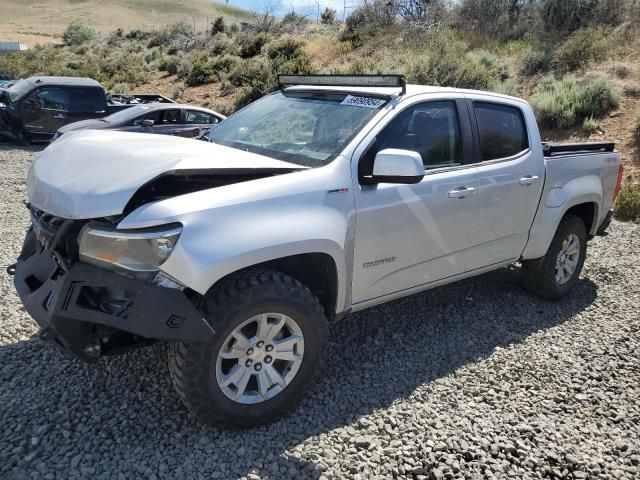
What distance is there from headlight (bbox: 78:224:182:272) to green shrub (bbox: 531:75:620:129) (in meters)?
11.6

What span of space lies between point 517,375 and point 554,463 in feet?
3.00

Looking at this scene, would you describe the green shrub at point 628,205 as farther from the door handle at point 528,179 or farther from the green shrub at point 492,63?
the green shrub at point 492,63

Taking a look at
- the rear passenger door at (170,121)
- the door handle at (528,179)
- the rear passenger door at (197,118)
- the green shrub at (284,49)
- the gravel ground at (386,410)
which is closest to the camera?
the gravel ground at (386,410)

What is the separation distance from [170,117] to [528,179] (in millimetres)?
8423

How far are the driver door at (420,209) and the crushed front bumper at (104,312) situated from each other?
1.18 m

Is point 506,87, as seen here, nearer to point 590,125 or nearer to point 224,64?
point 590,125

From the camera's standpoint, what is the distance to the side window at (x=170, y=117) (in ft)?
36.2

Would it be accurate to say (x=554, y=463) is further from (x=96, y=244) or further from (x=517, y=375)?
(x=96, y=244)

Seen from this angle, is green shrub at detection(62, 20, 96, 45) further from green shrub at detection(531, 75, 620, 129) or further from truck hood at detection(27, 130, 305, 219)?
truck hood at detection(27, 130, 305, 219)

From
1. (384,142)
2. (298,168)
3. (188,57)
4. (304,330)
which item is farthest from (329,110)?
(188,57)

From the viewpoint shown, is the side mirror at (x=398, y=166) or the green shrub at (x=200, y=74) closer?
the side mirror at (x=398, y=166)

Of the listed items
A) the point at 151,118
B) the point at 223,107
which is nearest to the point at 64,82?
the point at 151,118

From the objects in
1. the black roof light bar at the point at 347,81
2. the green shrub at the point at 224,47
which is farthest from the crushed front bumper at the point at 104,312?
the green shrub at the point at 224,47

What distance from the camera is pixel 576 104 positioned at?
12211 mm
